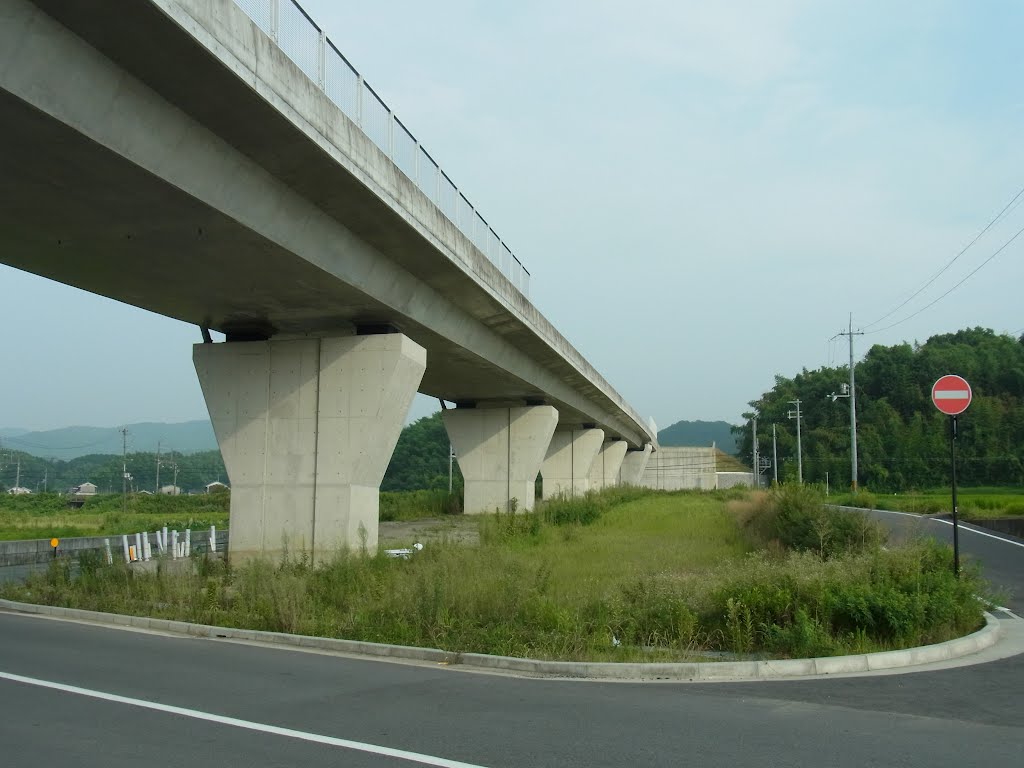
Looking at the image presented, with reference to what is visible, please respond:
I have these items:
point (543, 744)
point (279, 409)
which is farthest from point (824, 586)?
point (279, 409)

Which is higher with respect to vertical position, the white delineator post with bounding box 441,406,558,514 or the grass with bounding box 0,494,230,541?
the white delineator post with bounding box 441,406,558,514

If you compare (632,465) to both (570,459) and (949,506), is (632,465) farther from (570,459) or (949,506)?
(949,506)

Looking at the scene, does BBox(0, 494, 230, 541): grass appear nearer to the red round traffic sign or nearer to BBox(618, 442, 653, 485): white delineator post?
BBox(618, 442, 653, 485): white delineator post

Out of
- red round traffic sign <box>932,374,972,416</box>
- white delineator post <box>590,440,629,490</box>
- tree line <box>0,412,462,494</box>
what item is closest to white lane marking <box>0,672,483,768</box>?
red round traffic sign <box>932,374,972,416</box>

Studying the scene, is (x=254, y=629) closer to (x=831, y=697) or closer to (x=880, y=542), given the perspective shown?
(x=831, y=697)

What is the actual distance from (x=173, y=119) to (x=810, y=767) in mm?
9888

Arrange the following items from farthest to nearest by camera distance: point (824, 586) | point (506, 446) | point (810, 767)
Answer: point (506, 446)
point (824, 586)
point (810, 767)

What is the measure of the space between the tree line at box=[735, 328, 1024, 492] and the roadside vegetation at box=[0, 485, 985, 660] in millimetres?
65801

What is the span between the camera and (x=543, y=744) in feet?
20.3

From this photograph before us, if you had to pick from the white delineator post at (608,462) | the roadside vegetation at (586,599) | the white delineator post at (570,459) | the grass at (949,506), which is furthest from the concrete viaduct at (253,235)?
the white delineator post at (608,462)

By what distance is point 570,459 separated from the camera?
179ft

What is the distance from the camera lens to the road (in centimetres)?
591

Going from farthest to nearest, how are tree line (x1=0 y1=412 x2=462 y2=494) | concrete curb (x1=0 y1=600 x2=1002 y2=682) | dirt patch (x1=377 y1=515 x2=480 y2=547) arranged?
1. tree line (x1=0 y1=412 x2=462 y2=494)
2. dirt patch (x1=377 y1=515 x2=480 y2=547)
3. concrete curb (x1=0 y1=600 x2=1002 y2=682)

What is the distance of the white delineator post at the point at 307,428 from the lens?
19125 mm
